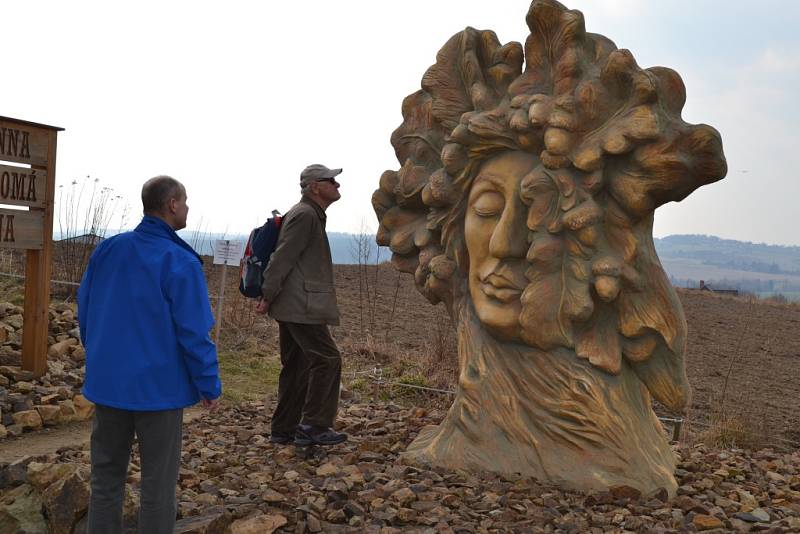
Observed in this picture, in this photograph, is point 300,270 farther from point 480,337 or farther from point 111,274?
point 111,274

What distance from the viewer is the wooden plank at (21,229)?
6512 millimetres

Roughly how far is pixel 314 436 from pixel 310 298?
89 cm

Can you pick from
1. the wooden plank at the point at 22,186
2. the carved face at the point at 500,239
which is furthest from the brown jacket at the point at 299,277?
the wooden plank at the point at 22,186

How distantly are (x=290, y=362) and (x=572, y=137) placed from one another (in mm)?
2310

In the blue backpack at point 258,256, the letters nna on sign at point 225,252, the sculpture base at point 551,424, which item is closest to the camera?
the sculpture base at point 551,424

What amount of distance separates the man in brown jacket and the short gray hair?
1.60 m

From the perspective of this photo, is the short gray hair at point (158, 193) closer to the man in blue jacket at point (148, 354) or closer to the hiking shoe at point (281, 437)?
the man in blue jacket at point (148, 354)

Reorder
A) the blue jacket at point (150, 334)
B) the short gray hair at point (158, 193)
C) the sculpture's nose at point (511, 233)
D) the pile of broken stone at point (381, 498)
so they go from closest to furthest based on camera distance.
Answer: the blue jacket at point (150, 334) → the short gray hair at point (158, 193) → the pile of broken stone at point (381, 498) → the sculpture's nose at point (511, 233)

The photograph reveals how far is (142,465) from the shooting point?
3.13 m

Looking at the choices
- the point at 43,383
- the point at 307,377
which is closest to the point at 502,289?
the point at 307,377

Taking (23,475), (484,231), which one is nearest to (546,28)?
(484,231)

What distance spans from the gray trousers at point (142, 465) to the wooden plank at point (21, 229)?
13.2ft

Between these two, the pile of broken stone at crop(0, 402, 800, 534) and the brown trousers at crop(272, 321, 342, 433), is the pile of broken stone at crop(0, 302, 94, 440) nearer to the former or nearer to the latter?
the pile of broken stone at crop(0, 402, 800, 534)

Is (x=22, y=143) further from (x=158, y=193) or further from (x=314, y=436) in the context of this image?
(x=158, y=193)
